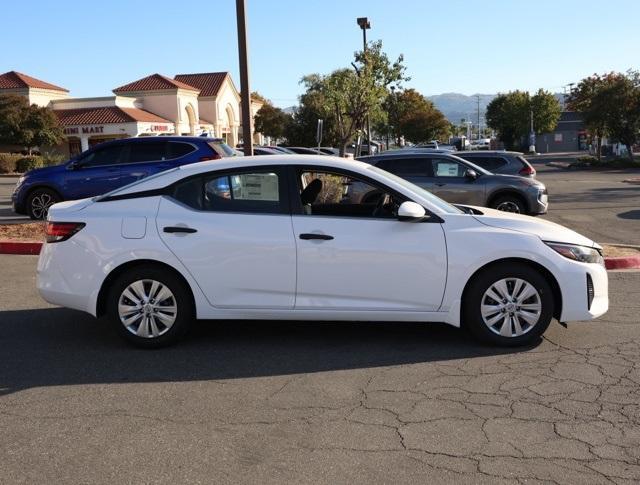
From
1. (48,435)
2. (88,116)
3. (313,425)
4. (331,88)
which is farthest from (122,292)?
(88,116)

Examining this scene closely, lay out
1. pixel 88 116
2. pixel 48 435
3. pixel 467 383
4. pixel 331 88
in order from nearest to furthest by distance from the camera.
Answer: pixel 48 435 < pixel 467 383 < pixel 331 88 < pixel 88 116

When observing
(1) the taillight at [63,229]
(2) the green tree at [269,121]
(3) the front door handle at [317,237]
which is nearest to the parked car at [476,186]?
(3) the front door handle at [317,237]

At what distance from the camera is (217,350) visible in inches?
220

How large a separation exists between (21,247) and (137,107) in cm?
4437

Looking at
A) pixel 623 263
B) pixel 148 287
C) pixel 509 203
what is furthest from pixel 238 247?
pixel 509 203

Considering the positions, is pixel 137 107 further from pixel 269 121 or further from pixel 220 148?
pixel 220 148

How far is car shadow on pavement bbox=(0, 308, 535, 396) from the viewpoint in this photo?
5.03 meters

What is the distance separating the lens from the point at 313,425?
4.07 m

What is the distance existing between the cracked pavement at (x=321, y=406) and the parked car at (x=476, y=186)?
7103mm

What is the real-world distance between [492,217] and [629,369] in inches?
62.9

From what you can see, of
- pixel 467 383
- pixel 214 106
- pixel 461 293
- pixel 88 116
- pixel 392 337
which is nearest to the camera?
pixel 467 383

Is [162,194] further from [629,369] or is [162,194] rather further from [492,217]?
[629,369]

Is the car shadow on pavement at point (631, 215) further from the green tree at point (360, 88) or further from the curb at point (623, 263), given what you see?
the green tree at point (360, 88)

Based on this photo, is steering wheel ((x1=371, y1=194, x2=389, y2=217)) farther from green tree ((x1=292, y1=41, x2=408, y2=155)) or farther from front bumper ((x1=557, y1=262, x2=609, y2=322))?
green tree ((x1=292, y1=41, x2=408, y2=155))
